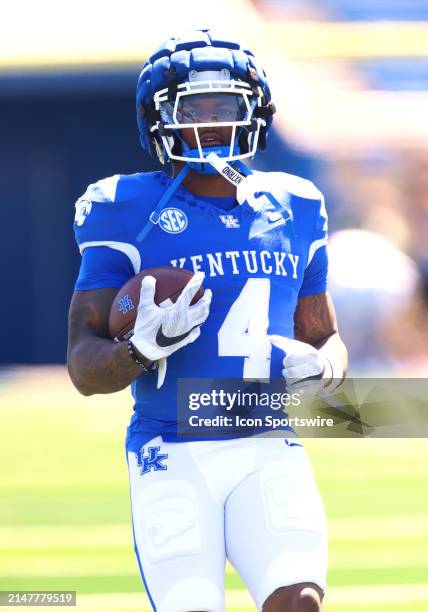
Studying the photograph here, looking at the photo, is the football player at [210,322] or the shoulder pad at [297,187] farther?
the shoulder pad at [297,187]

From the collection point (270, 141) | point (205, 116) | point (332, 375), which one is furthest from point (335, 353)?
point (270, 141)

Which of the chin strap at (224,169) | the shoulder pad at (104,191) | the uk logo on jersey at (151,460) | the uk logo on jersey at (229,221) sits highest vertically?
the chin strap at (224,169)

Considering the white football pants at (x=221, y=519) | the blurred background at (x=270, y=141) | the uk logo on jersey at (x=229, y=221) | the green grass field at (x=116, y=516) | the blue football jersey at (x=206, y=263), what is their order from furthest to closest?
the blurred background at (x=270, y=141)
the green grass field at (x=116, y=516)
the uk logo on jersey at (x=229, y=221)
the blue football jersey at (x=206, y=263)
the white football pants at (x=221, y=519)

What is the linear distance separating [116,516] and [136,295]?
10.2ft

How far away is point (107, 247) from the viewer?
9.67 ft

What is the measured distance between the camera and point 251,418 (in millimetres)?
2904

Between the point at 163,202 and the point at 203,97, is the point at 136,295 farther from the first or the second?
the point at 203,97

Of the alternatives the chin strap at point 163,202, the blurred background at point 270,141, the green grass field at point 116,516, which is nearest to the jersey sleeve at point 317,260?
the chin strap at point 163,202

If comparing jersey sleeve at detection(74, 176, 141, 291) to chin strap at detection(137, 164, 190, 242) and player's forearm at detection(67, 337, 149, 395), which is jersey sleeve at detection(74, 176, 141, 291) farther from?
player's forearm at detection(67, 337, 149, 395)

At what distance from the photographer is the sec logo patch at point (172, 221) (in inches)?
117

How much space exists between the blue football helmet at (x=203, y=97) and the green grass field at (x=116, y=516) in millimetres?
1927

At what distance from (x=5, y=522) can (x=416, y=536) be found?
178cm

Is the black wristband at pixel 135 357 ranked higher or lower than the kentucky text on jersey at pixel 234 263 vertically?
lower

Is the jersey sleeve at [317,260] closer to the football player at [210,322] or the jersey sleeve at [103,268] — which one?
the football player at [210,322]
